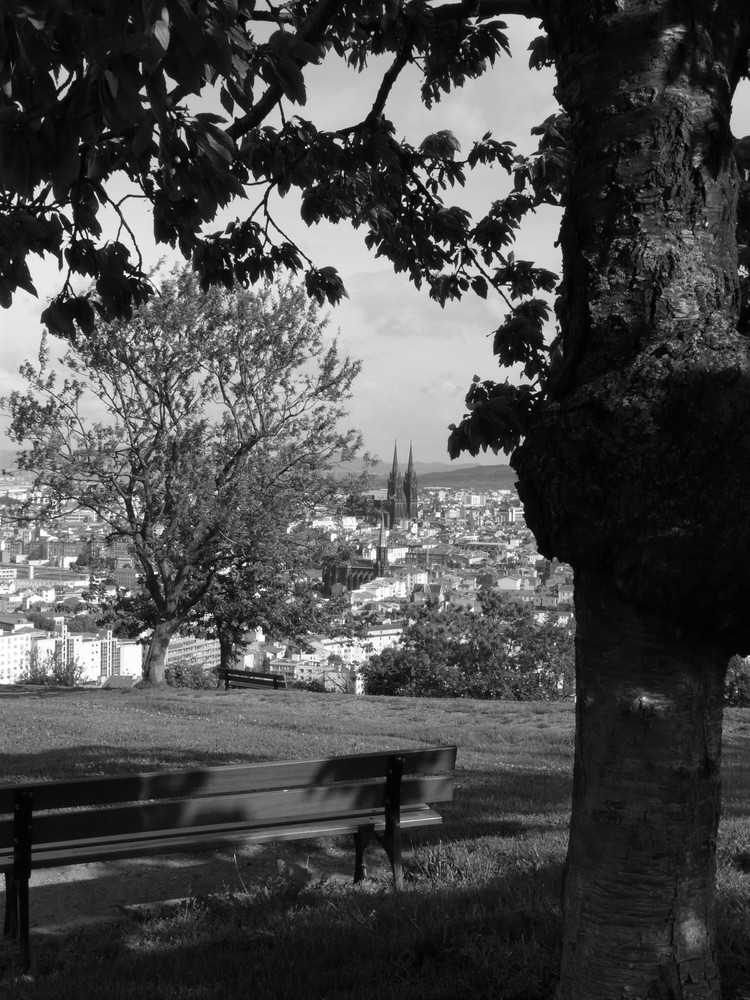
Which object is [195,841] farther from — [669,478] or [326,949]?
[669,478]

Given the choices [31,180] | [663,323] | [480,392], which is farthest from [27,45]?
[480,392]

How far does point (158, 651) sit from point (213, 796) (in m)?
16.2

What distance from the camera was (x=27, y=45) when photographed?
2.47 metres

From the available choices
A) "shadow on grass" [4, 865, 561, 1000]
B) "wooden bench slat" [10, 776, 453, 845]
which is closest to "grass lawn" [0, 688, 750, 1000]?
"shadow on grass" [4, 865, 561, 1000]

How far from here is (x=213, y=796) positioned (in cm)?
468

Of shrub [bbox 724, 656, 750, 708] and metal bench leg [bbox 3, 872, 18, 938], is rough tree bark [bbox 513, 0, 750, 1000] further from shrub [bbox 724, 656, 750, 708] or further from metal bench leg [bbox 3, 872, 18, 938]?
shrub [bbox 724, 656, 750, 708]

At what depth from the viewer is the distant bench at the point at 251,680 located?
21344 mm

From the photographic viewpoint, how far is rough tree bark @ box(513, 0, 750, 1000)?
2615 mm

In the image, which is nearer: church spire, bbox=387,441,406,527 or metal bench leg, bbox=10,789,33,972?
metal bench leg, bbox=10,789,33,972

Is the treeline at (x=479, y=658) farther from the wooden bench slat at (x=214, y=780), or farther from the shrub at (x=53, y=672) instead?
the wooden bench slat at (x=214, y=780)

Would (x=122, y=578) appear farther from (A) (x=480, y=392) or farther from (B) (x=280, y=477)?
(A) (x=480, y=392)

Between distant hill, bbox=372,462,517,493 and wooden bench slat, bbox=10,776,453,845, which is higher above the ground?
distant hill, bbox=372,462,517,493

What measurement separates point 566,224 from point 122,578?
20.7 metres

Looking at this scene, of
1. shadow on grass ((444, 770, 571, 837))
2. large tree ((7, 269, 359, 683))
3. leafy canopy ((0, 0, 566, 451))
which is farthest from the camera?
large tree ((7, 269, 359, 683))
